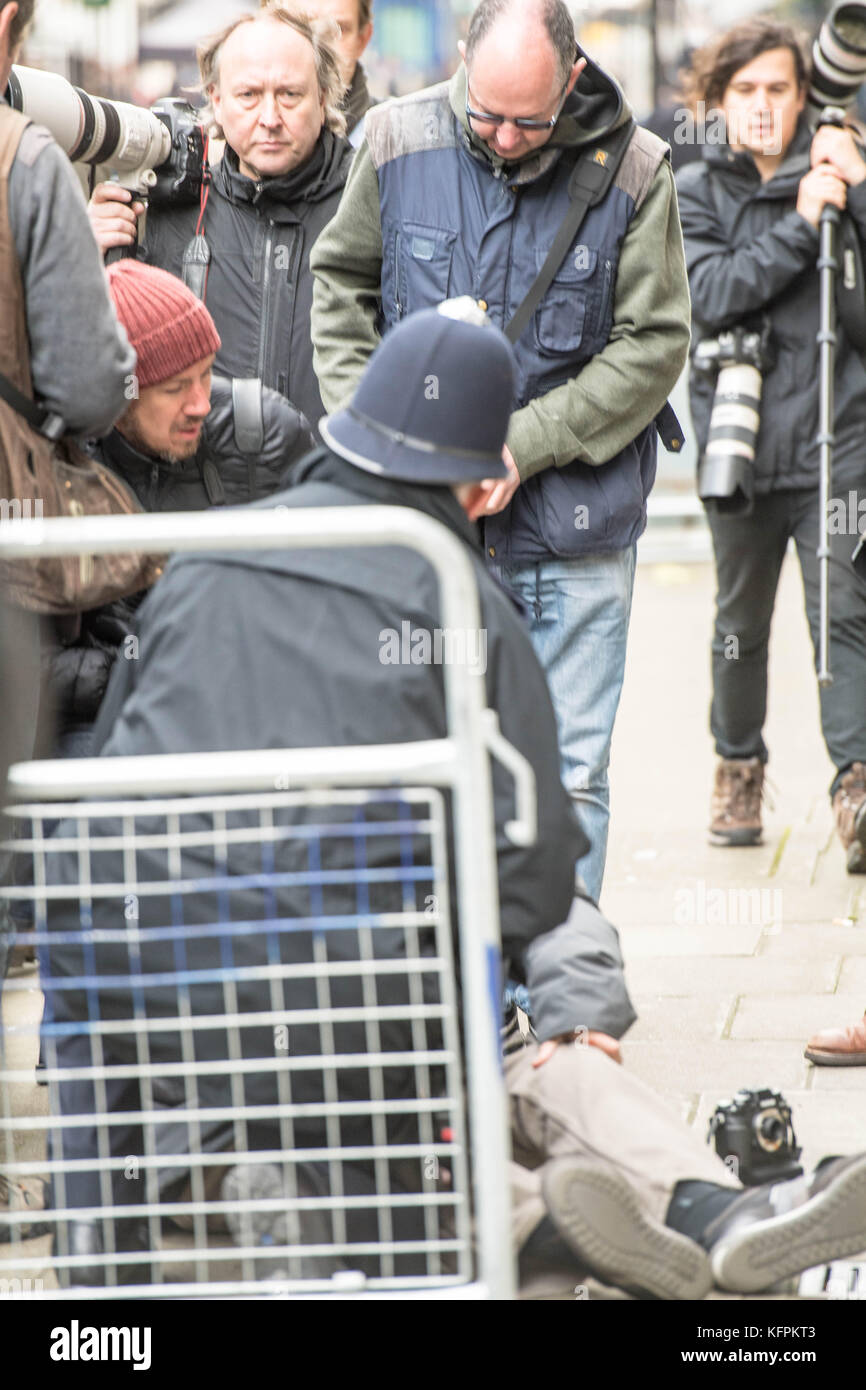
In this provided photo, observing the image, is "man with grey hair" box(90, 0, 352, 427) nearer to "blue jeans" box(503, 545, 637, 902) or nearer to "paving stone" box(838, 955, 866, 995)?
"blue jeans" box(503, 545, 637, 902)

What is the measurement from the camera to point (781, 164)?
5730mm

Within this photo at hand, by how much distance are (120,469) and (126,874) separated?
62.4 inches

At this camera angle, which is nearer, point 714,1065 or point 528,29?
point 528,29

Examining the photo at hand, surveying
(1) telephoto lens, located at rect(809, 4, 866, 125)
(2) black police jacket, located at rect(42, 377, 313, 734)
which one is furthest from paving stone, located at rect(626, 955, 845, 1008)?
(1) telephoto lens, located at rect(809, 4, 866, 125)

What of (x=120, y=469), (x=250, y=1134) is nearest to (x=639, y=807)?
(x=120, y=469)

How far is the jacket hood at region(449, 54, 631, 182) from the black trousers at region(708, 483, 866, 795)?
1700mm

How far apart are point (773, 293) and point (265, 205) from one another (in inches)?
68.6

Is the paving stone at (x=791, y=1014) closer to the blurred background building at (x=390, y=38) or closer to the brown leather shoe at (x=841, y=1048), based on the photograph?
the brown leather shoe at (x=841, y=1048)

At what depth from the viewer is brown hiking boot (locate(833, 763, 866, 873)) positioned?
5.57 meters

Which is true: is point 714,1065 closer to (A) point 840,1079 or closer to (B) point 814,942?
(A) point 840,1079

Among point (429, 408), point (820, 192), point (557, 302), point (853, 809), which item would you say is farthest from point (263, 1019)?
point (820, 192)

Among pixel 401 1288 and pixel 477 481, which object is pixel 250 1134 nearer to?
pixel 401 1288

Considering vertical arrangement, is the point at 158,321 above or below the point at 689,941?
above
